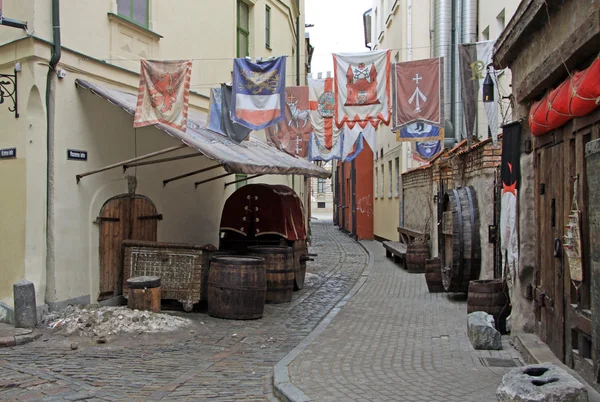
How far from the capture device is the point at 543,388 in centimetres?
422

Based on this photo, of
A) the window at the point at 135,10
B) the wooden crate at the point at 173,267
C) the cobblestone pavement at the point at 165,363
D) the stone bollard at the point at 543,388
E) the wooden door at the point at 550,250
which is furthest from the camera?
A: the window at the point at 135,10

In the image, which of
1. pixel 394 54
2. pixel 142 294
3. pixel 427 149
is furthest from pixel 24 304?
pixel 394 54

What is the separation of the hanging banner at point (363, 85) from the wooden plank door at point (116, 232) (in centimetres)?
418

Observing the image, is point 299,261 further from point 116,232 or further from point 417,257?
point 417,257

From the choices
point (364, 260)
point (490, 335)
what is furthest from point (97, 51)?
point (364, 260)

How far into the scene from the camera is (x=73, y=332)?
25.9ft

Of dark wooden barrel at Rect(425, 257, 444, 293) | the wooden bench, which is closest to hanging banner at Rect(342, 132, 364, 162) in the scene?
the wooden bench

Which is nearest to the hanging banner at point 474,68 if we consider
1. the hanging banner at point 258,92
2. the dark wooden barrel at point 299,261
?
the hanging banner at point 258,92

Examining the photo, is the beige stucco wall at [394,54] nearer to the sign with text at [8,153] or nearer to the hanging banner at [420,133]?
the hanging banner at [420,133]

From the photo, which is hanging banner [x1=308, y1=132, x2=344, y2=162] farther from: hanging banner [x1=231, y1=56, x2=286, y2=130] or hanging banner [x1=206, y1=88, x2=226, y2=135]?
hanging banner [x1=231, y1=56, x2=286, y2=130]

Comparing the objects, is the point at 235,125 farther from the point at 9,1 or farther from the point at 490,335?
the point at 490,335

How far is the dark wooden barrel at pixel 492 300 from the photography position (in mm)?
7977

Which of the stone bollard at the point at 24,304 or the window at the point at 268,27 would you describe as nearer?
the stone bollard at the point at 24,304

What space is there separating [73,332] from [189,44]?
6.66 metres
